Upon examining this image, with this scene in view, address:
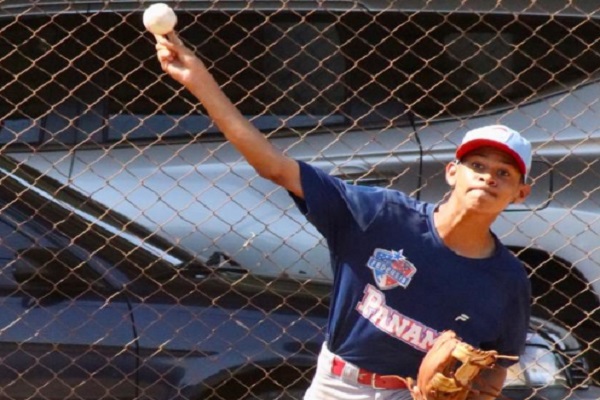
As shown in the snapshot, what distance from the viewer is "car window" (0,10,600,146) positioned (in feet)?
20.6

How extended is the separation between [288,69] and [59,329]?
5.87 ft

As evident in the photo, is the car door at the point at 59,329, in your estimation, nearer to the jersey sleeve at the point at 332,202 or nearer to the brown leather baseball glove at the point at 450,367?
the jersey sleeve at the point at 332,202

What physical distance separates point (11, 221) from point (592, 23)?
2.73 meters

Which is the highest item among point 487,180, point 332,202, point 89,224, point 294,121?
point 294,121

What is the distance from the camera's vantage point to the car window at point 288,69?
248 inches

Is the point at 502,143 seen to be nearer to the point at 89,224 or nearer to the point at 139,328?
the point at 139,328

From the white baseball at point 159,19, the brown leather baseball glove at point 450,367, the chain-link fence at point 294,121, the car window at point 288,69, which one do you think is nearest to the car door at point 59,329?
the chain-link fence at point 294,121

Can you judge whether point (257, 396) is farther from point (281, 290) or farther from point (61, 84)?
point (61, 84)

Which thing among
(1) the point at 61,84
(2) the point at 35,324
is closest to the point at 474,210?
(2) the point at 35,324

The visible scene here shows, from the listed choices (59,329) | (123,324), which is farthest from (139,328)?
(59,329)

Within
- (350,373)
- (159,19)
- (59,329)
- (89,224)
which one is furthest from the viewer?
(89,224)

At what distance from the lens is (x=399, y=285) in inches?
148

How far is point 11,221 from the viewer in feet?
17.6

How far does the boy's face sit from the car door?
5.98 feet
